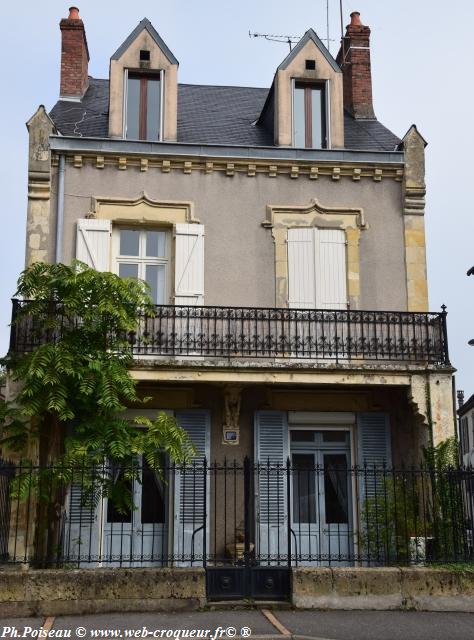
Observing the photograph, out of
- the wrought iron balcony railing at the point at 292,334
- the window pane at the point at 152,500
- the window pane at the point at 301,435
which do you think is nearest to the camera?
the wrought iron balcony railing at the point at 292,334

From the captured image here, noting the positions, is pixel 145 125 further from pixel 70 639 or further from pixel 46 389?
pixel 70 639

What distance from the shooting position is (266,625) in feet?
27.6

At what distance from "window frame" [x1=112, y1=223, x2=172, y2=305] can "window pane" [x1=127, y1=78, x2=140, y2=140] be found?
165cm

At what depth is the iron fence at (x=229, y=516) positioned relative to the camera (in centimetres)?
1084

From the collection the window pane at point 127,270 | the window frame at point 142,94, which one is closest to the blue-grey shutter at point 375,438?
the window pane at point 127,270

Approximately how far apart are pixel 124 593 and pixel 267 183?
7.53 meters

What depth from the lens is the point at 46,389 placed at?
11258mm

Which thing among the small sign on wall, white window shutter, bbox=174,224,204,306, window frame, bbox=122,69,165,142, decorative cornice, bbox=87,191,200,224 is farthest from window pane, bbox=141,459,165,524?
window frame, bbox=122,69,165,142

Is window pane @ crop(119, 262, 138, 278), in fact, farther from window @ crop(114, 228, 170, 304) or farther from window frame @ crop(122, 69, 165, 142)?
window frame @ crop(122, 69, 165, 142)

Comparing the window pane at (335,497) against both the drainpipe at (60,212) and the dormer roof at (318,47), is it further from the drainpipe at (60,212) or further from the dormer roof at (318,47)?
the dormer roof at (318,47)

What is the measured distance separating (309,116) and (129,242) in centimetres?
399

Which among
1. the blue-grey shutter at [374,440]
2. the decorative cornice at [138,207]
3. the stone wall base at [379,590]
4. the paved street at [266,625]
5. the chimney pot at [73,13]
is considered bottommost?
the paved street at [266,625]

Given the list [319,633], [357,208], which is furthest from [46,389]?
[357,208]

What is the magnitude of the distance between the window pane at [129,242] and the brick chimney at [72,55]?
11.6 ft
